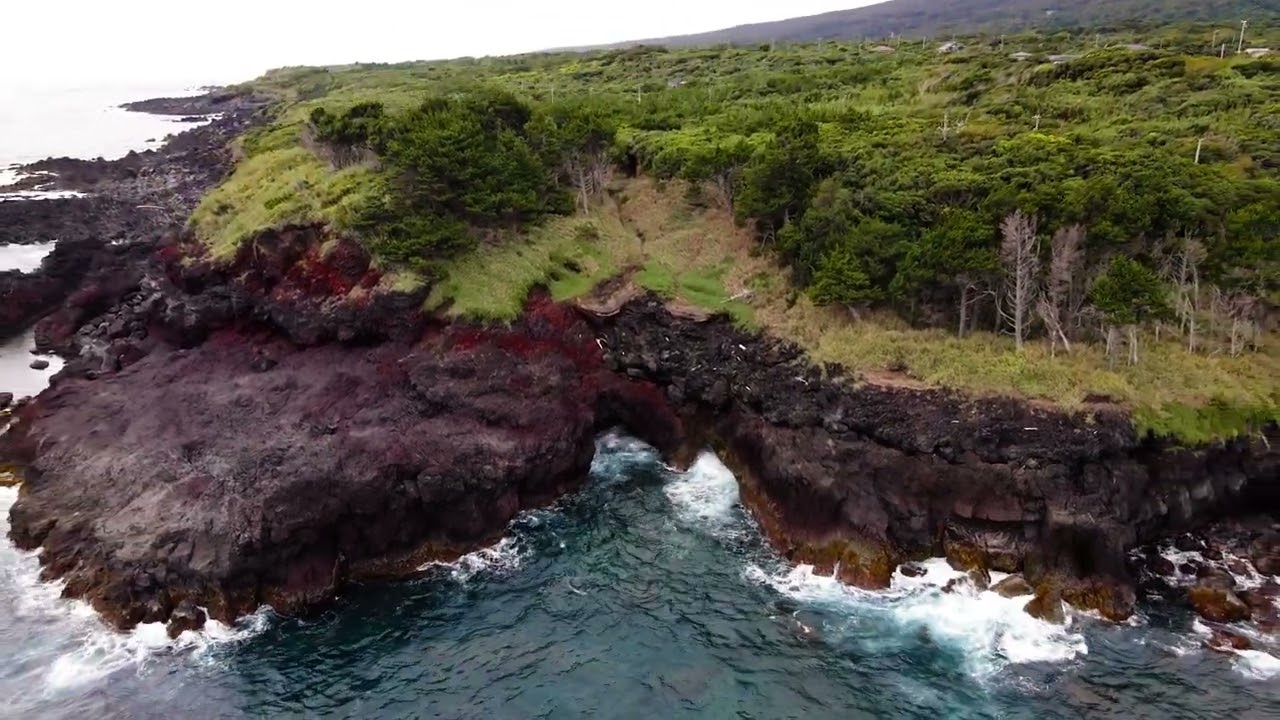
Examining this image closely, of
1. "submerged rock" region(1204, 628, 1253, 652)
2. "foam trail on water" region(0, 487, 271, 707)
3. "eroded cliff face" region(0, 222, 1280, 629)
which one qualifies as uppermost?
"eroded cliff face" region(0, 222, 1280, 629)

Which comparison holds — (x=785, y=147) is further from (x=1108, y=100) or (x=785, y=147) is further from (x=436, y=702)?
(x=436, y=702)

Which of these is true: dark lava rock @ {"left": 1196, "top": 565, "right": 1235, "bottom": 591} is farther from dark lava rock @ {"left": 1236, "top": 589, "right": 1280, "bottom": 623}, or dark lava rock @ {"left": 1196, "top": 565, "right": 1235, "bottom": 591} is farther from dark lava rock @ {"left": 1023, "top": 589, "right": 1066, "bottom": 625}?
dark lava rock @ {"left": 1023, "top": 589, "right": 1066, "bottom": 625}

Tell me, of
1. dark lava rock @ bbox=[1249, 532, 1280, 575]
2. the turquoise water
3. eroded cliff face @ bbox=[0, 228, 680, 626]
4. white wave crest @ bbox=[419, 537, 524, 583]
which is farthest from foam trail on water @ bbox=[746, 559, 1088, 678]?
eroded cliff face @ bbox=[0, 228, 680, 626]

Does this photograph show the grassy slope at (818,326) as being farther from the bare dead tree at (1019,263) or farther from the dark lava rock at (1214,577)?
the dark lava rock at (1214,577)

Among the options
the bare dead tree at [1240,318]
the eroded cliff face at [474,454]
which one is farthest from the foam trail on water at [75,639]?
the bare dead tree at [1240,318]

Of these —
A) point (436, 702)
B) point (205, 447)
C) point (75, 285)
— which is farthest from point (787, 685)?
point (75, 285)
